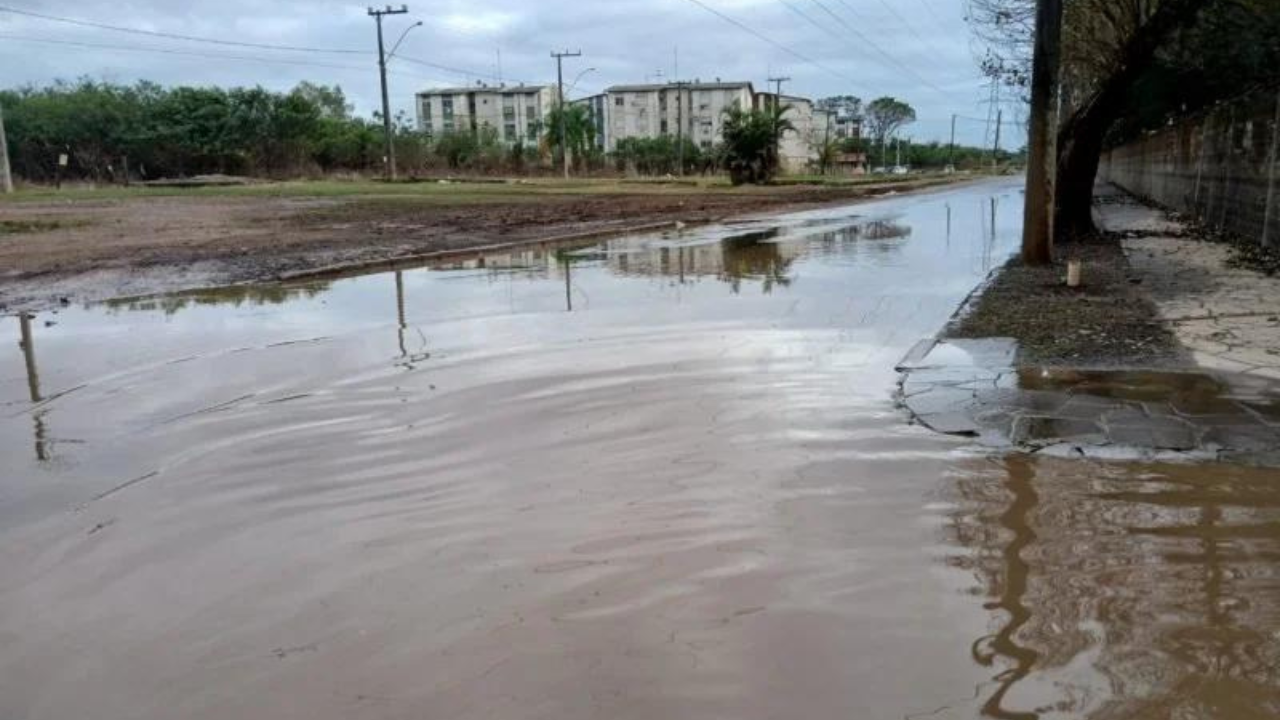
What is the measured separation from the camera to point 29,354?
884 centimetres

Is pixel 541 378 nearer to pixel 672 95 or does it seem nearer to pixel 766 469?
pixel 766 469

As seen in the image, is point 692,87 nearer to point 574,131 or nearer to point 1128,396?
point 574,131

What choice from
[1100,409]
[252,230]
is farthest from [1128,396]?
[252,230]

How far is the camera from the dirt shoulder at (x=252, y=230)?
1401 cm

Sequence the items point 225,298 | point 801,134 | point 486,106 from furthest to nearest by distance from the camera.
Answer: point 486,106 → point 801,134 → point 225,298

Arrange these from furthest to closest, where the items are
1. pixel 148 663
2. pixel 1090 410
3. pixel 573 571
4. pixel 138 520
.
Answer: pixel 1090 410 → pixel 138 520 → pixel 573 571 → pixel 148 663

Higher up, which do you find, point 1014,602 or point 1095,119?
point 1095,119

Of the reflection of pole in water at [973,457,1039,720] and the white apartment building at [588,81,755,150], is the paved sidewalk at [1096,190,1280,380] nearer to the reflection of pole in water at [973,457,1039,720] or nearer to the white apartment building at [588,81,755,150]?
the reflection of pole in water at [973,457,1039,720]

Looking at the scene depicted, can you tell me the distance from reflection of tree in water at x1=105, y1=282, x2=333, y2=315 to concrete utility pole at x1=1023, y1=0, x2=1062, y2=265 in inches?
376

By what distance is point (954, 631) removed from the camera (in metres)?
3.54

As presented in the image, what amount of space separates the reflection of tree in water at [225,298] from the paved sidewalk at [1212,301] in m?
9.85

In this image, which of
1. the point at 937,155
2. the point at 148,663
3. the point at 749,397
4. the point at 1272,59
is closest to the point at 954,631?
the point at 148,663

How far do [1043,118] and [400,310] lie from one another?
8488mm

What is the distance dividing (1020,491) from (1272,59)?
840 inches
